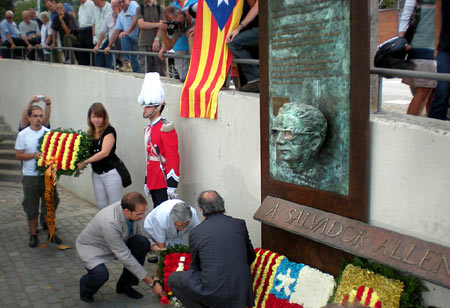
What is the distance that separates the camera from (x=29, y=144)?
6.56 metres

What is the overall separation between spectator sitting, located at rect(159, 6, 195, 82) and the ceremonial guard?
74 centimetres

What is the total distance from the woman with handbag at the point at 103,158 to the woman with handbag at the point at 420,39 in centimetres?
353

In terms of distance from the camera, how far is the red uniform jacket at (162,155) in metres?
5.60

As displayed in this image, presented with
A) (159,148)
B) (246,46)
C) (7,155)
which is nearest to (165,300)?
(159,148)

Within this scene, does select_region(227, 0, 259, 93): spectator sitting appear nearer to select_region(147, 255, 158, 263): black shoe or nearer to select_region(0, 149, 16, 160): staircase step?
select_region(147, 255, 158, 263): black shoe

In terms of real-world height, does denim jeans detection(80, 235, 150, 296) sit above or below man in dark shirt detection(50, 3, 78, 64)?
below

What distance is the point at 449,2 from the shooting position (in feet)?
13.3

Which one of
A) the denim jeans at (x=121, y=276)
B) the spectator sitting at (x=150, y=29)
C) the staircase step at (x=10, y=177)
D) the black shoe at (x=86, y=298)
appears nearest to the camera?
the denim jeans at (x=121, y=276)

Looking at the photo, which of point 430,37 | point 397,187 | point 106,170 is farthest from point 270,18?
point 106,170

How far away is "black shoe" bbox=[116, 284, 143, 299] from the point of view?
5.26m

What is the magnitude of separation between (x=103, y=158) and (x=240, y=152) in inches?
76.6

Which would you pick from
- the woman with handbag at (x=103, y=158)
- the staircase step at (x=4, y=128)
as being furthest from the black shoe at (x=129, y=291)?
the staircase step at (x=4, y=128)

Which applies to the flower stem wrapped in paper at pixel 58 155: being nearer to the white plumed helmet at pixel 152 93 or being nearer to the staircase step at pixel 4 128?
the white plumed helmet at pixel 152 93

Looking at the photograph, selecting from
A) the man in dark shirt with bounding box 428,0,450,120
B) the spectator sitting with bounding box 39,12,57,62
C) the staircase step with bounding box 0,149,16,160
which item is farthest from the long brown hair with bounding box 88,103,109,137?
the staircase step with bounding box 0,149,16,160
